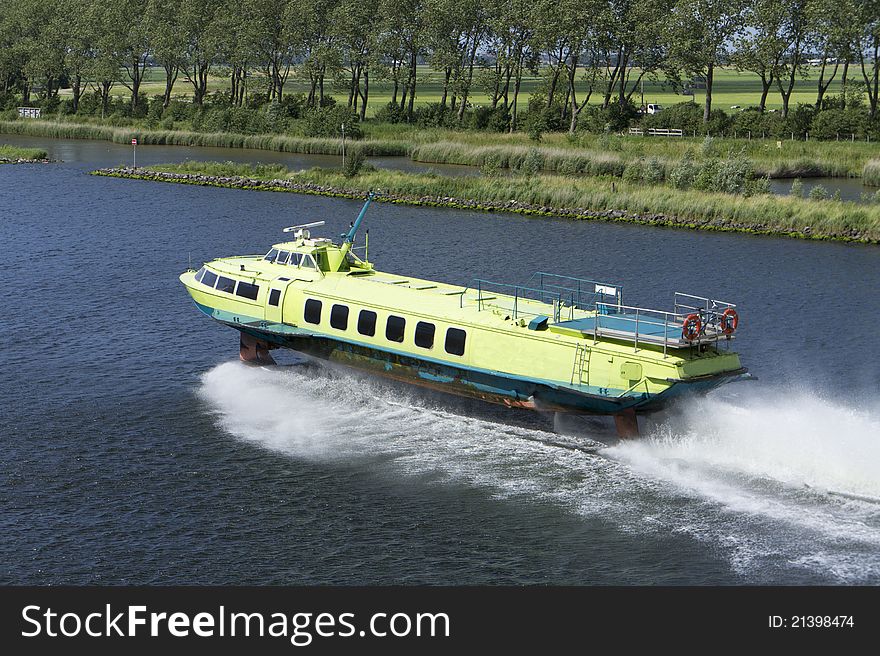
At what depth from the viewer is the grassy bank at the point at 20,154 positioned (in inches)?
4934

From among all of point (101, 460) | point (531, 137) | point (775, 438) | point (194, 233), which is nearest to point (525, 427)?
point (775, 438)

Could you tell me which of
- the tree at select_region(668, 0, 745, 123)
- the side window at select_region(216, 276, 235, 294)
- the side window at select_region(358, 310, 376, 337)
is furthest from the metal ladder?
the tree at select_region(668, 0, 745, 123)

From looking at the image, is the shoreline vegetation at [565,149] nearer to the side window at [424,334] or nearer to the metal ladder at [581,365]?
the side window at [424,334]

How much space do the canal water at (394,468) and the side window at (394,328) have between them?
2415 millimetres

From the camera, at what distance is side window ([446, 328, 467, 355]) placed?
41.1 metres

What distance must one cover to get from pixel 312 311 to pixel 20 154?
93718 mm

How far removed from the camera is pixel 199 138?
144 m

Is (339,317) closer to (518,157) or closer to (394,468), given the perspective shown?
(394,468)

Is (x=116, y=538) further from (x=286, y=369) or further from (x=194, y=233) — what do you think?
(x=194, y=233)

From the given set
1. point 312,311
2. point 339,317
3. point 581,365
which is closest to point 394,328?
point 339,317

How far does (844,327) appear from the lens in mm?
54531

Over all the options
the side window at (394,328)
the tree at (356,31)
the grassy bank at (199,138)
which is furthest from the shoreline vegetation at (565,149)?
the side window at (394,328)

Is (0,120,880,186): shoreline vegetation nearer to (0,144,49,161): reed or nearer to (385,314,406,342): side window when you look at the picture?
(0,144,49,161): reed

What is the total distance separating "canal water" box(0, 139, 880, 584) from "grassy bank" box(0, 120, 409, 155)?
A: 74.4 m
